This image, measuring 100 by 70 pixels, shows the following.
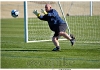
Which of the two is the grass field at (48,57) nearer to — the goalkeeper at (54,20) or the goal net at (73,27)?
the goalkeeper at (54,20)

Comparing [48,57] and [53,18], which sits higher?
[53,18]

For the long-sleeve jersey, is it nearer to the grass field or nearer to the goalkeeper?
the goalkeeper

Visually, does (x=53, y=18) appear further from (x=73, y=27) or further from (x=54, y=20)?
(x=73, y=27)

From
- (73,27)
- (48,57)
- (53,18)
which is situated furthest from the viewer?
(73,27)

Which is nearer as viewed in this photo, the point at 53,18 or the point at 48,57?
the point at 48,57

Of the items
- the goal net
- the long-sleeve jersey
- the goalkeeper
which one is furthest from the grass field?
the goal net

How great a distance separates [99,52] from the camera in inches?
452

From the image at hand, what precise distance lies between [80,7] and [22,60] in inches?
1195

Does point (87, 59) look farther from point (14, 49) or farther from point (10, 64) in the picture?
point (14, 49)

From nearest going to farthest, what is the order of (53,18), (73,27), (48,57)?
(48,57), (53,18), (73,27)

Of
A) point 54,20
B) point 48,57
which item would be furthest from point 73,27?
point 48,57

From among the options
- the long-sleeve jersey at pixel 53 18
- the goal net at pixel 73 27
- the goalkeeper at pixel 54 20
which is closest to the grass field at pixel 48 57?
the goalkeeper at pixel 54 20

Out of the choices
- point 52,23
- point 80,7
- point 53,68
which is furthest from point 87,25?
point 80,7

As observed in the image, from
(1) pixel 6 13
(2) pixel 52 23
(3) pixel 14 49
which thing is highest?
(2) pixel 52 23
